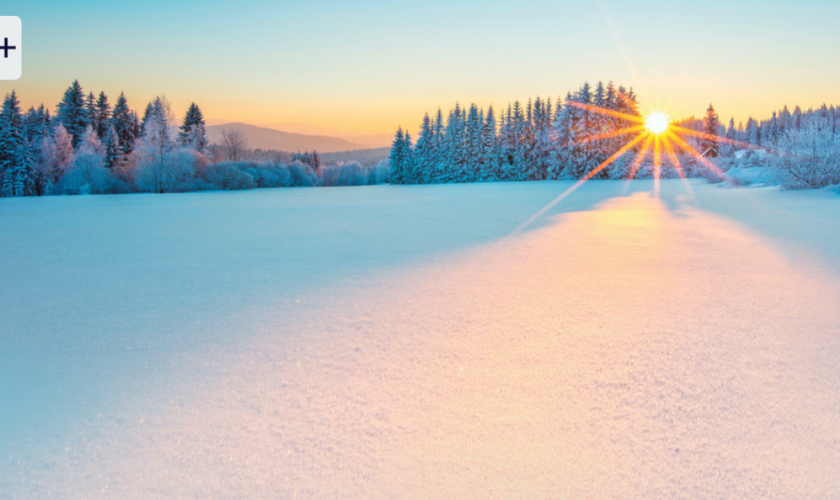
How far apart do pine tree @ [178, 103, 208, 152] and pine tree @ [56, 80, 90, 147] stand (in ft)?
24.8

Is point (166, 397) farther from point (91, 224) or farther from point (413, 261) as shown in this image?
point (91, 224)

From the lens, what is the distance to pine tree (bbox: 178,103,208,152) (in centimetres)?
3556

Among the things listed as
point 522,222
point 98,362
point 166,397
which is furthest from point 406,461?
point 522,222

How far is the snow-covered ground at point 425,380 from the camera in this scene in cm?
131

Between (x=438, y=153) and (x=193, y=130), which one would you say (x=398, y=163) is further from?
(x=193, y=130)

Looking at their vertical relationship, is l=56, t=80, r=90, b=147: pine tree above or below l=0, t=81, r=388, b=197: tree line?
above

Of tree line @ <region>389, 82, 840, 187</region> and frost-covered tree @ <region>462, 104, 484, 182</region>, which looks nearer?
tree line @ <region>389, 82, 840, 187</region>

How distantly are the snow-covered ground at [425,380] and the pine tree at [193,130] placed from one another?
36259 millimetres

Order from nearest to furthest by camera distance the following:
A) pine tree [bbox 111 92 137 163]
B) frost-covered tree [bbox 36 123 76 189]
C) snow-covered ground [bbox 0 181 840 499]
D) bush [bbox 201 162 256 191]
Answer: snow-covered ground [bbox 0 181 840 499], bush [bbox 201 162 256 191], frost-covered tree [bbox 36 123 76 189], pine tree [bbox 111 92 137 163]

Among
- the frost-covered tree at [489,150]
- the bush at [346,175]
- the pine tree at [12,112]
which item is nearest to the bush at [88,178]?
the pine tree at [12,112]

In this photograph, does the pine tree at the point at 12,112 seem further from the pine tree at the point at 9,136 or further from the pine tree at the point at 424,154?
the pine tree at the point at 424,154

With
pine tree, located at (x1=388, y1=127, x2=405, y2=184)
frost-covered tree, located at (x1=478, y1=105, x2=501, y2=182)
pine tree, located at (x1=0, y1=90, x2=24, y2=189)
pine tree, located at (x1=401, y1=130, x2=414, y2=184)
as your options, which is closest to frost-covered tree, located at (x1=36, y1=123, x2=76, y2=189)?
pine tree, located at (x1=0, y1=90, x2=24, y2=189)

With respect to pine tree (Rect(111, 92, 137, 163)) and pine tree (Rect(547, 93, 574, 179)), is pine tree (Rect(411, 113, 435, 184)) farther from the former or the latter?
pine tree (Rect(111, 92, 137, 163))

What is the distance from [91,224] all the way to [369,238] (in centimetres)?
597
